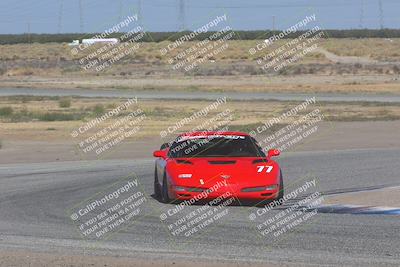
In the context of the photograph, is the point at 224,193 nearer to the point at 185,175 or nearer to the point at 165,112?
the point at 185,175

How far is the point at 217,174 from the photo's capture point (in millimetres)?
15422

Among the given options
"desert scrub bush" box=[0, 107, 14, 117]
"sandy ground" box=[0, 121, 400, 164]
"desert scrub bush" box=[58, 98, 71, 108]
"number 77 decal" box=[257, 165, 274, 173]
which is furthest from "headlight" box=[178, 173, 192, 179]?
"desert scrub bush" box=[58, 98, 71, 108]

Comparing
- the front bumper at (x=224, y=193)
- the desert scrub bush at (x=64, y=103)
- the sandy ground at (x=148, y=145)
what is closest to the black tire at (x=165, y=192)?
the front bumper at (x=224, y=193)

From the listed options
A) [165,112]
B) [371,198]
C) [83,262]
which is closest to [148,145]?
[165,112]

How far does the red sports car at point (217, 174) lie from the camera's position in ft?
50.2

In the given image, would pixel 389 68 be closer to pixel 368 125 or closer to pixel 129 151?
pixel 368 125

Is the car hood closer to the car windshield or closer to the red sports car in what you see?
the red sports car

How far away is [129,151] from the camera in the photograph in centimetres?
2931

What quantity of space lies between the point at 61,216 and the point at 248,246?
395 cm

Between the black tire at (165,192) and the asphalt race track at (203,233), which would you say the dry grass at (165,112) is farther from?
the black tire at (165,192)

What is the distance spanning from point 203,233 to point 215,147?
168 inches

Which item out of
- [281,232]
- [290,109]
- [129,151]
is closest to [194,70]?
[290,109]

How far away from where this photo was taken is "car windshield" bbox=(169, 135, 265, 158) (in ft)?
53.2

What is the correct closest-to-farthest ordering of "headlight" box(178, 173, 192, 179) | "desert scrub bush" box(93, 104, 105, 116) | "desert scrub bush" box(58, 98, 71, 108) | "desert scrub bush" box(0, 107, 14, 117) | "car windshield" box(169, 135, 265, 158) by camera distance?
"headlight" box(178, 173, 192, 179) < "car windshield" box(169, 135, 265, 158) < "desert scrub bush" box(93, 104, 105, 116) < "desert scrub bush" box(0, 107, 14, 117) < "desert scrub bush" box(58, 98, 71, 108)
